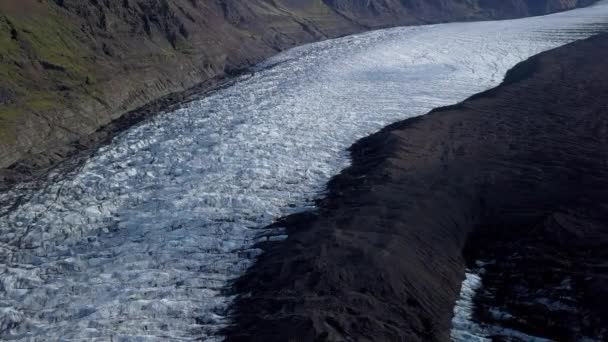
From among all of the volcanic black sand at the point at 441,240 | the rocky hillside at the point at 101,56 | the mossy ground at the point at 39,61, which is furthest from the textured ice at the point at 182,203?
the mossy ground at the point at 39,61

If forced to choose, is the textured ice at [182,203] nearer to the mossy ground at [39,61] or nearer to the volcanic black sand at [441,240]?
the volcanic black sand at [441,240]

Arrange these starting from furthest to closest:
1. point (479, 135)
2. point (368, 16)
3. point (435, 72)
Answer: point (368, 16)
point (435, 72)
point (479, 135)

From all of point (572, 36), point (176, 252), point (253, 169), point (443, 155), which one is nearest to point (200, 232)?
point (176, 252)

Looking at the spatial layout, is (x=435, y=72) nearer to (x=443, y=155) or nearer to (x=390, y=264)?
(x=443, y=155)

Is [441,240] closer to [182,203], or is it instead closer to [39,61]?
[182,203]

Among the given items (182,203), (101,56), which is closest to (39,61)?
(101,56)

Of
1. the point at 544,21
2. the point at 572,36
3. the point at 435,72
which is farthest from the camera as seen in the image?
the point at 544,21
